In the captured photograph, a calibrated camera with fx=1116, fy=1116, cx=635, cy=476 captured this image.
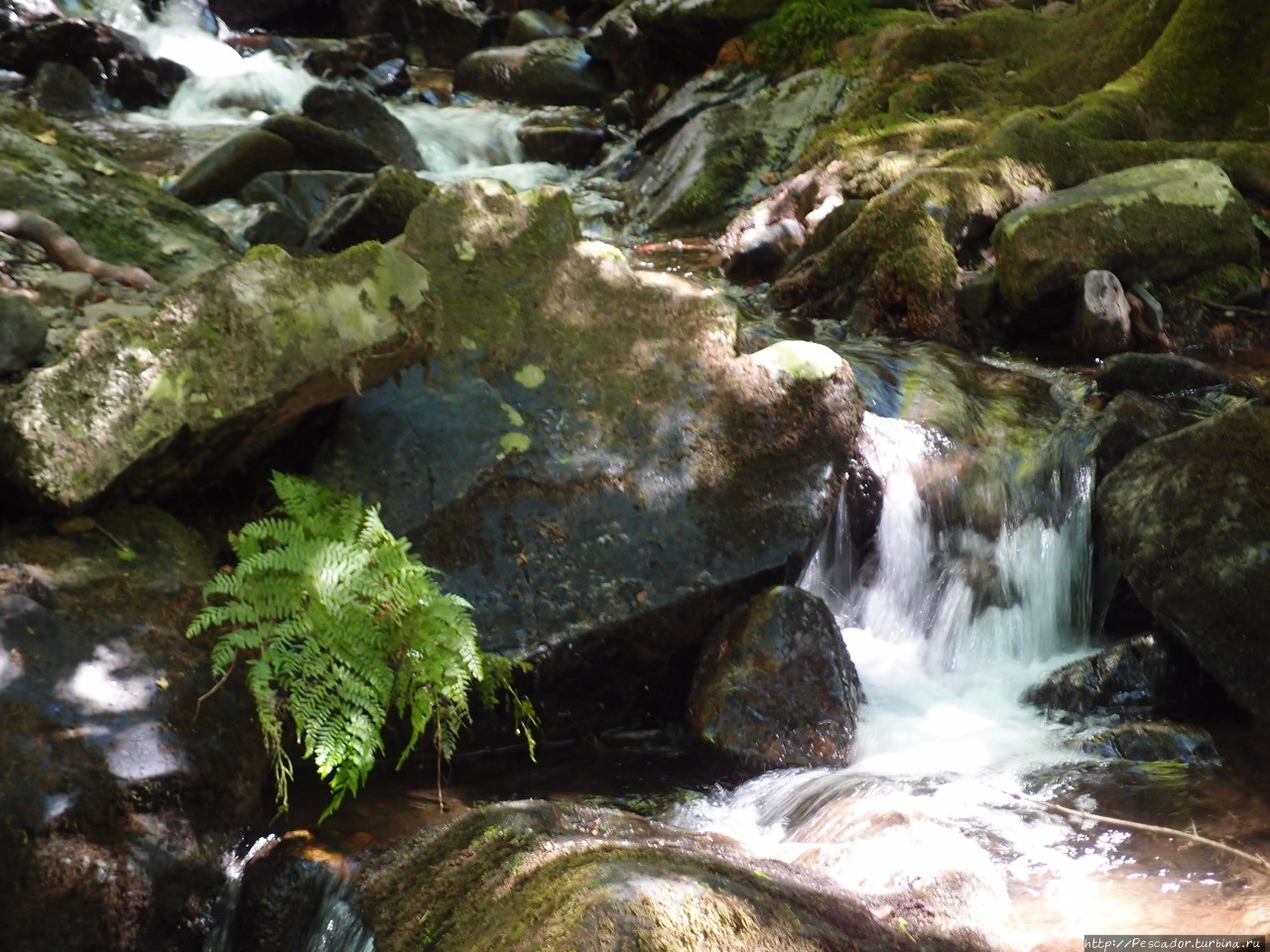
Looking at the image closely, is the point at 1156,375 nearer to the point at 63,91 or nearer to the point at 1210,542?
the point at 1210,542

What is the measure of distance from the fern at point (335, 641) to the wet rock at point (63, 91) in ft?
39.6

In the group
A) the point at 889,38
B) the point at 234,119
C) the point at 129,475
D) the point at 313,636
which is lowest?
A: the point at 313,636

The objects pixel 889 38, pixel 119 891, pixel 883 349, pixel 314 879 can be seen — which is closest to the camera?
pixel 119 891

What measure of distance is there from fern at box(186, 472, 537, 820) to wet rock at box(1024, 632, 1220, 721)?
2.63 meters

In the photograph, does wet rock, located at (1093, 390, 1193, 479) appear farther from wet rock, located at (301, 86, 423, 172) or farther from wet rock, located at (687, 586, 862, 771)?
wet rock, located at (301, 86, 423, 172)

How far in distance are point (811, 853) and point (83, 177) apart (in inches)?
219

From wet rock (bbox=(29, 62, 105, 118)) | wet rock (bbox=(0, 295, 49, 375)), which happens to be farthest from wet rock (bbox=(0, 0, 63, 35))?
wet rock (bbox=(0, 295, 49, 375))

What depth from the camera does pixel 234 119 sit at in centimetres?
1441

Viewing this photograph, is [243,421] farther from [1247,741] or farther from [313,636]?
[1247,741]

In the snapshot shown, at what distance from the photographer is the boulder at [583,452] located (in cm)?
452

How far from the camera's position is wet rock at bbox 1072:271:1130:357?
24.1 ft

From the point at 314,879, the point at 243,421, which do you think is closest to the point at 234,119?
the point at 243,421

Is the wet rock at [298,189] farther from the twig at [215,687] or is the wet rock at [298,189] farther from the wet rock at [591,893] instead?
the wet rock at [591,893]

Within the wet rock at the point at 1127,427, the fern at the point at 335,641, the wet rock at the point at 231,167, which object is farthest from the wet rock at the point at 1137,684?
the wet rock at the point at 231,167
